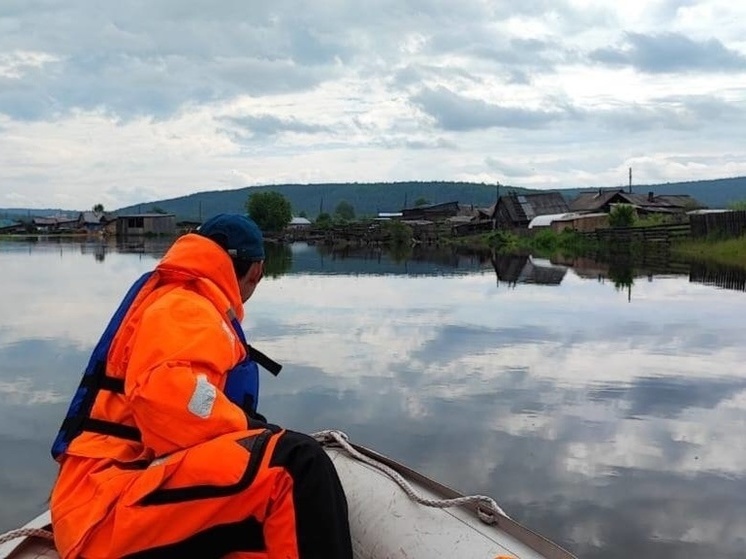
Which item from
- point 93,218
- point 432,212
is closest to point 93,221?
point 93,218

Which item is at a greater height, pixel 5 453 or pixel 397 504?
pixel 397 504

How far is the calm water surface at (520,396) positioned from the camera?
5312mm

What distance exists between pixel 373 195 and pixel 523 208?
109 m

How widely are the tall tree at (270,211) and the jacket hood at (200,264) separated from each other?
73340 mm

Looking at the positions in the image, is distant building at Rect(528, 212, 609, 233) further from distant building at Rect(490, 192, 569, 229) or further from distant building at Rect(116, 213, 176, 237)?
distant building at Rect(116, 213, 176, 237)

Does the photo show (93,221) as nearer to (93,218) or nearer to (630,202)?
(93,218)

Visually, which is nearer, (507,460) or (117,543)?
(117,543)

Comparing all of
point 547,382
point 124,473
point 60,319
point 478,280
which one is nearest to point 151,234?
point 478,280

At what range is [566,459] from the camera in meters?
6.24

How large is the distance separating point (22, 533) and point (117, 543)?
73cm

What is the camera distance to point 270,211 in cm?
7800

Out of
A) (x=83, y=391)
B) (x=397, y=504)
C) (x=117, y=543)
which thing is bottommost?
(x=397, y=504)

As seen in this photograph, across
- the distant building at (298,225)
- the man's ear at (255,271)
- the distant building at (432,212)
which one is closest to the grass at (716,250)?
the man's ear at (255,271)

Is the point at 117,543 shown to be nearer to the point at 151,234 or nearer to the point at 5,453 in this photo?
the point at 5,453
